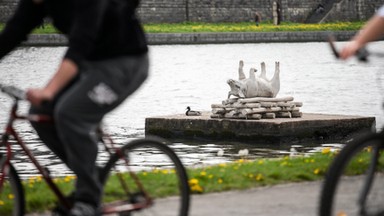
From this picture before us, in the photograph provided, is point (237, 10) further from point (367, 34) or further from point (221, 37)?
point (367, 34)

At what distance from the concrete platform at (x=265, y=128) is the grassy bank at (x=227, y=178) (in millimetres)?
6845

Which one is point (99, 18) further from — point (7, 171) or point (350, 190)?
point (350, 190)

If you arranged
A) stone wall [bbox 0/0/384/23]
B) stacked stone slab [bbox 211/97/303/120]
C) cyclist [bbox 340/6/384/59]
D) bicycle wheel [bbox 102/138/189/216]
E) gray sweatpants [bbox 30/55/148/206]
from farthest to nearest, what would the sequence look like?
stone wall [bbox 0/0/384/23]
stacked stone slab [bbox 211/97/303/120]
bicycle wheel [bbox 102/138/189/216]
gray sweatpants [bbox 30/55/148/206]
cyclist [bbox 340/6/384/59]

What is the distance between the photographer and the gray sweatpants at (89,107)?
502 cm

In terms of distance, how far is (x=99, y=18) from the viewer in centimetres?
499

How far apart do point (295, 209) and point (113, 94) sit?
1.90 meters

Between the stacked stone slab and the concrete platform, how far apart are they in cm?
16

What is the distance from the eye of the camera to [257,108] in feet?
55.3

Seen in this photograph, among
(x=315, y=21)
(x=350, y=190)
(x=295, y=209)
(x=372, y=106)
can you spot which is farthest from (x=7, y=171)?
(x=315, y=21)

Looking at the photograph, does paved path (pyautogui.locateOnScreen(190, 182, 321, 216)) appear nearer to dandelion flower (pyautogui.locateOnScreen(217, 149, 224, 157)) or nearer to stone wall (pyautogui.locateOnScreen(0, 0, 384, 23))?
dandelion flower (pyautogui.locateOnScreen(217, 149, 224, 157))

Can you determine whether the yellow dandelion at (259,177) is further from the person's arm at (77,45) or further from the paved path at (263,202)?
the person's arm at (77,45)

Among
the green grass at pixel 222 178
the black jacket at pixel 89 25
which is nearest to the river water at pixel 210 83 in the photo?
the green grass at pixel 222 178

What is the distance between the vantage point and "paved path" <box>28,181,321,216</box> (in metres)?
6.58

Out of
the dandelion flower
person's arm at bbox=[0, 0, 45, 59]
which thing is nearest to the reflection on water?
the dandelion flower
